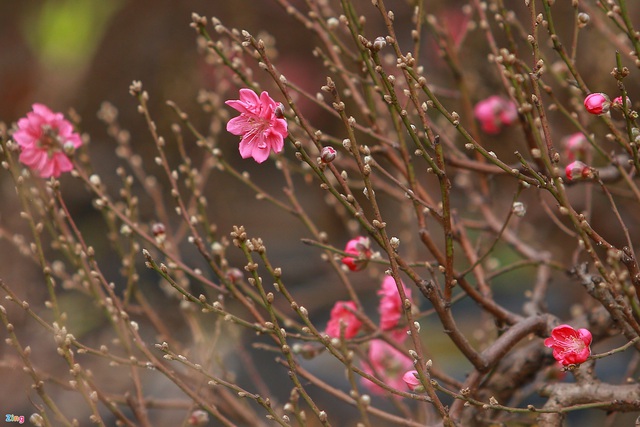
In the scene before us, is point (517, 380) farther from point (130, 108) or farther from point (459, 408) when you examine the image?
point (130, 108)

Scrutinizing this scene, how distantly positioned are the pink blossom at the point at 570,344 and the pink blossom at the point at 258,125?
1.68 ft

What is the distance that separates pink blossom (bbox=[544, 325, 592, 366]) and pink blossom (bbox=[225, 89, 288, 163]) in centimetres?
51

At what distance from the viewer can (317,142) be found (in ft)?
3.22

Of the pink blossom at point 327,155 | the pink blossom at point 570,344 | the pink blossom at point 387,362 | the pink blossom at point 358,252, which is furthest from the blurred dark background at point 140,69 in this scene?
the pink blossom at point 327,155

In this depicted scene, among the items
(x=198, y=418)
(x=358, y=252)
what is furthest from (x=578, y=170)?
(x=198, y=418)

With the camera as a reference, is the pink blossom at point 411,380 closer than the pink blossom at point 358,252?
Yes

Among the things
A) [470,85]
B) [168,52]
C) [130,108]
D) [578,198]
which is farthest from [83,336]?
[578,198]

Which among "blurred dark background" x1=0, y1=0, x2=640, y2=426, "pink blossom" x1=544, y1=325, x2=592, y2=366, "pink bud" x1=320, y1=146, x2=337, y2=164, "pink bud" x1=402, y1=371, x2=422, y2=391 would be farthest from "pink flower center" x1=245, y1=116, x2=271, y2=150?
"blurred dark background" x1=0, y1=0, x2=640, y2=426

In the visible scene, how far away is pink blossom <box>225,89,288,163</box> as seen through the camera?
104 cm

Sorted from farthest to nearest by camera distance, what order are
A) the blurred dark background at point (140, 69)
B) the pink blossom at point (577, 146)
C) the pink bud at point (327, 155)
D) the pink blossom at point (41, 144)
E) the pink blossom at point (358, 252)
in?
1. the blurred dark background at point (140, 69)
2. the pink blossom at point (577, 146)
3. the pink blossom at point (41, 144)
4. the pink blossom at point (358, 252)
5. the pink bud at point (327, 155)

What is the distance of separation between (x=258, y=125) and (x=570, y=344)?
57cm

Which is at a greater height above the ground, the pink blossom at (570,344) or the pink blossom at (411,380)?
the pink blossom at (570,344)

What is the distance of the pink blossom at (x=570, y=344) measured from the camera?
103 centimetres

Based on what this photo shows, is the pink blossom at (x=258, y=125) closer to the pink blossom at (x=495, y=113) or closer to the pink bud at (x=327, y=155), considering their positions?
the pink bud at (x=327, y=155)
